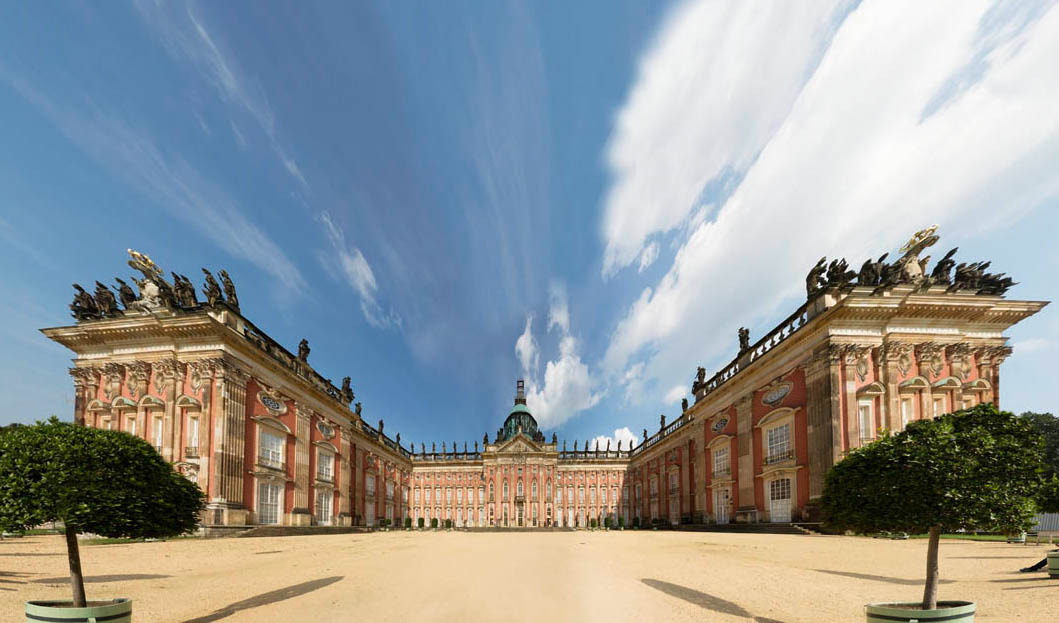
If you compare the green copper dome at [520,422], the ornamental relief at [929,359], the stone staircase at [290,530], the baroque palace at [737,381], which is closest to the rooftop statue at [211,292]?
the baroque palace at [737,381]

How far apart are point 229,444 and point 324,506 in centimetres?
1568

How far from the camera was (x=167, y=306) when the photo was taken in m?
30.3

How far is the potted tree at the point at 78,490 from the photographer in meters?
8.23

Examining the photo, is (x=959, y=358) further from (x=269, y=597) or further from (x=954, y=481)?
(x=269, y=597)

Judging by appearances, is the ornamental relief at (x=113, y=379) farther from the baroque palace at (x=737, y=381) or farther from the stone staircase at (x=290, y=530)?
the stone staircase at (x=290, y=530)

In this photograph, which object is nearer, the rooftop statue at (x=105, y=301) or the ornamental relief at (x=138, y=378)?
the ornamental relief at (x=138, y=378)

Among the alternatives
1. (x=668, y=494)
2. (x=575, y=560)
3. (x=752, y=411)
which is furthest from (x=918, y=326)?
(x=668, y=494)

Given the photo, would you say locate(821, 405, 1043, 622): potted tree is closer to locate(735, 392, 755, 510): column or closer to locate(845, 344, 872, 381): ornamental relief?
locate(845, 344, 872, 381): ornamental relief

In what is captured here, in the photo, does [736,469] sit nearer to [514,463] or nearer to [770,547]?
[770,547]

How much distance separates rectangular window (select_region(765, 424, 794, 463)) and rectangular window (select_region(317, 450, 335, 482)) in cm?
3238

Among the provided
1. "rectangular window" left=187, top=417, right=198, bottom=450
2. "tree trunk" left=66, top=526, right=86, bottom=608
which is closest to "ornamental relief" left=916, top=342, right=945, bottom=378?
"tree trunk" left=66, top=526, right=86, bottom=608

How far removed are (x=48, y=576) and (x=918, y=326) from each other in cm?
3638

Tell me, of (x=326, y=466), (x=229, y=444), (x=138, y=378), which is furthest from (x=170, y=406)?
(x=326, y=466)

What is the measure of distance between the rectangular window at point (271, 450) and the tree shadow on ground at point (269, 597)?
2247 centimetres
